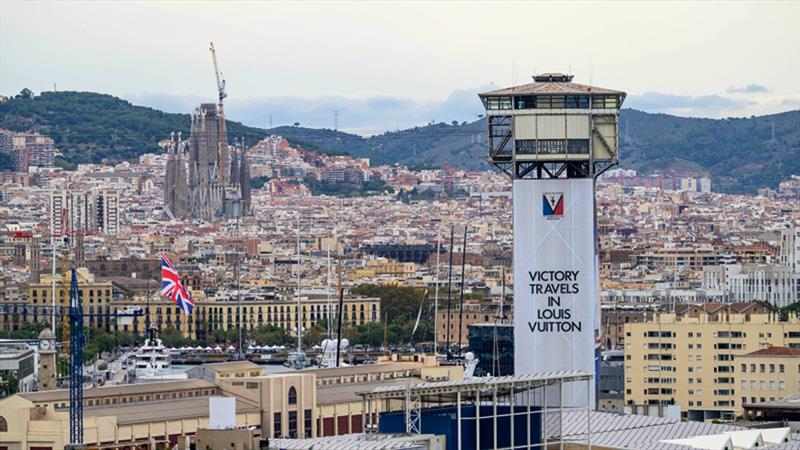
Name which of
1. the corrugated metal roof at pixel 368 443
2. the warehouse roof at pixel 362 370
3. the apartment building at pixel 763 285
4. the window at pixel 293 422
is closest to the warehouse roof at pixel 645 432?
the corrugated metal roof at pixel 368 443

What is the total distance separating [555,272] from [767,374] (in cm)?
2303

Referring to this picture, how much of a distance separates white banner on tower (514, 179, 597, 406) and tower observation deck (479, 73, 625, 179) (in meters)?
0.44

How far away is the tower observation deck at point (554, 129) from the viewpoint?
1902 inches

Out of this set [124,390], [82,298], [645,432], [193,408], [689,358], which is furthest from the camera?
[82,298]

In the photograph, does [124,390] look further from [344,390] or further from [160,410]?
[344,390]

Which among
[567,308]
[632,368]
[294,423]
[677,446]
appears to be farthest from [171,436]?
[632,368]

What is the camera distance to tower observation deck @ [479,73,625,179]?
A: 4831cm

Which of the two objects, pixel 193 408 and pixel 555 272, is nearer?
pixel 555 272

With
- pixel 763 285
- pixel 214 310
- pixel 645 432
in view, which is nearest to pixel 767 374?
pixel 645 432

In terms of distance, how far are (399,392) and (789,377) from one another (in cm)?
3657

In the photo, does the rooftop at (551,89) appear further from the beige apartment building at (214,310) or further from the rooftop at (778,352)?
the beige apartment building at (214,310)

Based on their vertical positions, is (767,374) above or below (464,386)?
below

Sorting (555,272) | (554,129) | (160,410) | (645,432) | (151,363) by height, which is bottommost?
(151,363)

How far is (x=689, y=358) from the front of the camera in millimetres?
73125
